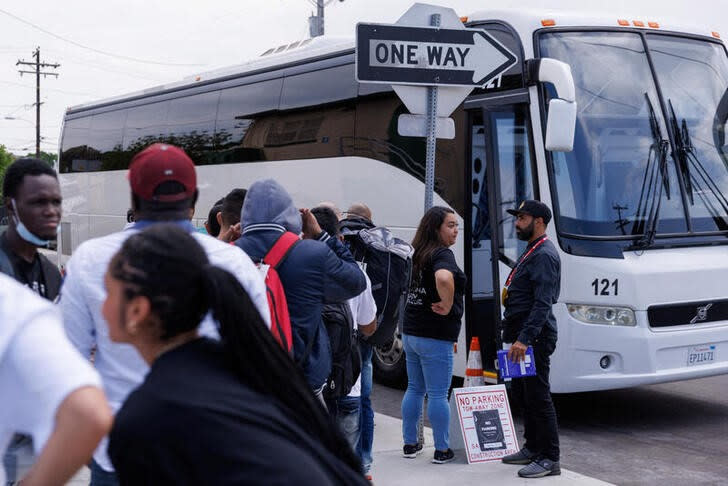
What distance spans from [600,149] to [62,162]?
13.7 m

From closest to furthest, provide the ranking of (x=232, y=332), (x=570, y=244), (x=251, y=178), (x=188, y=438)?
1. (x=188, y=438)
2. (x=232, y=332)
3. (x=570, y=244)
4. (x=251, y=178)

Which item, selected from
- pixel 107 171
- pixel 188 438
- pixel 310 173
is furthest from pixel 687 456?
pixel 107 171

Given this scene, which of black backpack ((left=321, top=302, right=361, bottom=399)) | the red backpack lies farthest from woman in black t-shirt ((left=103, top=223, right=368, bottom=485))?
black backpack ((left=321, top=302, right=361, bottom=399))

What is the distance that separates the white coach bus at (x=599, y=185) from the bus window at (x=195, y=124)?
11.8 ft

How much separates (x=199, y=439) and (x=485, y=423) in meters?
5.31

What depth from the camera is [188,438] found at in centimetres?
182

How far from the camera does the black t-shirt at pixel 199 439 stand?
1.82 metres

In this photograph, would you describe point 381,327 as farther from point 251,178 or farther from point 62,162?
point 62,162

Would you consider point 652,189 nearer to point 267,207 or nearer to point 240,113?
point 267,207

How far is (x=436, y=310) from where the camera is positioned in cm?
658

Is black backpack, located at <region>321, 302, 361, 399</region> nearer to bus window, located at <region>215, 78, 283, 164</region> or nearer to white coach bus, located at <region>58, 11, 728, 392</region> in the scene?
white coach bus, located at <region>58, 11, 728, 392</region>

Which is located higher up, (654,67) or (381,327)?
(654,67)

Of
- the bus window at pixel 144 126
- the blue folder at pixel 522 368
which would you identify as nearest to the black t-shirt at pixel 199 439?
the blue folder at pixel 522 368

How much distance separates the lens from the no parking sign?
681 centimetres
